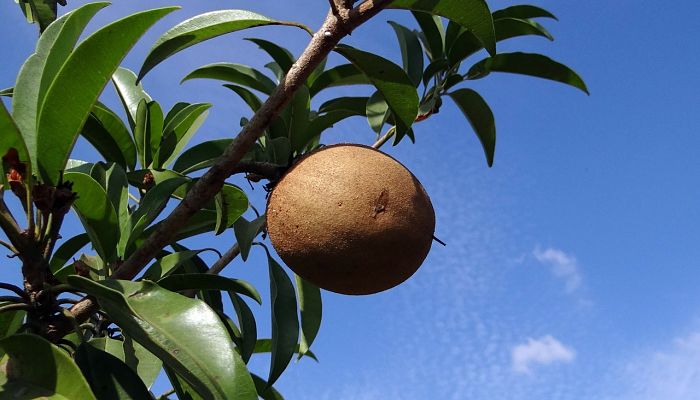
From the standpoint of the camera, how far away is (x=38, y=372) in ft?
4.38

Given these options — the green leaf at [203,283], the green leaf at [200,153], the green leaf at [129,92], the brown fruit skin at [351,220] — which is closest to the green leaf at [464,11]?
the brown fruit skin at [351,220]

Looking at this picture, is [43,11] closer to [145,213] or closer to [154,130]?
[154,130]

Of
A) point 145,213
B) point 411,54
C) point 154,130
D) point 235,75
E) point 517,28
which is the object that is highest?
point 517,28

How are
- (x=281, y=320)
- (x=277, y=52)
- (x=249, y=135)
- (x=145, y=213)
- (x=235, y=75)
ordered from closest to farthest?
1. (x=249, y=135)
2. (x=145, y=213)
3. (x=281, y=320)
4. (x=277, y=52)
5. (x=235, y=75)

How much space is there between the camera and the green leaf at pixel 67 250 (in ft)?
7.06

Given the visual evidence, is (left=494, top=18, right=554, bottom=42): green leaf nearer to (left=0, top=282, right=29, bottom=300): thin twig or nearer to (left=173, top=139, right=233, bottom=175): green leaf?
(left=173, top=139, right=233, bottom=175): green leaf

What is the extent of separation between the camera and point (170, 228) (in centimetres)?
160

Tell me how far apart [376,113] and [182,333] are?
0.92m

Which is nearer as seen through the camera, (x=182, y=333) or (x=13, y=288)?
(x=182, y=333)

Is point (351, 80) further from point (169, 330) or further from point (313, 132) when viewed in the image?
point (169, 330)

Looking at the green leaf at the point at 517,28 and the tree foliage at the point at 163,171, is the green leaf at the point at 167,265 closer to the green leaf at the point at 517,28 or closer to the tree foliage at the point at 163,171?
the tree foliage at the point at 163,171

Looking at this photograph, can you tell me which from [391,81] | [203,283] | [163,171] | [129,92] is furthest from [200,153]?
[391,81]

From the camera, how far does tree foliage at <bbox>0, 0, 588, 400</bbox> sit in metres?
1.33

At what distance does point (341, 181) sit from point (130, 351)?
0.65m
